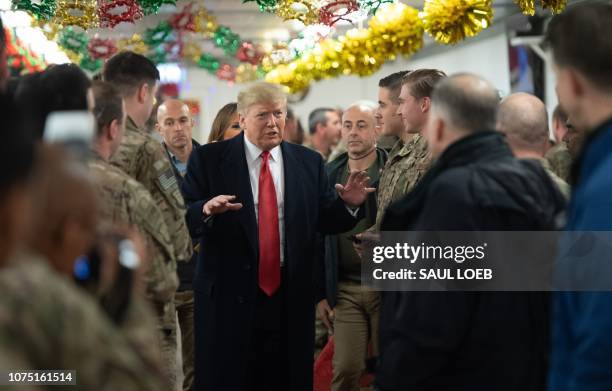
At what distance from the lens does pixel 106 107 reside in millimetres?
3430

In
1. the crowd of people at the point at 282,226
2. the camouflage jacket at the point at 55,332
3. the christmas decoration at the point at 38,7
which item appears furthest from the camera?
the christmas decoration at the point at 38,7

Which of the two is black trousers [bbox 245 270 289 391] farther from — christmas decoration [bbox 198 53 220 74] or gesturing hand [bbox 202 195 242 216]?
christmas decoration [bbox 198 53 220 74]

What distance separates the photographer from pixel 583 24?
8.76 ft

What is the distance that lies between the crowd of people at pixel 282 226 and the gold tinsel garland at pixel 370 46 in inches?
25.2

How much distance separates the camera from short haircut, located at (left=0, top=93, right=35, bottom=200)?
5.51 feet

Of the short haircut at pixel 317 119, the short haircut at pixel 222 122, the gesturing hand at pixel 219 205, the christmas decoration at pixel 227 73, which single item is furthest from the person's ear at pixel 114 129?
the christmas decoration at pixel 227 73

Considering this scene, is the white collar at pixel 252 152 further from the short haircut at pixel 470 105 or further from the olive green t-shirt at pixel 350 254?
the short haircut at pixel 470 105

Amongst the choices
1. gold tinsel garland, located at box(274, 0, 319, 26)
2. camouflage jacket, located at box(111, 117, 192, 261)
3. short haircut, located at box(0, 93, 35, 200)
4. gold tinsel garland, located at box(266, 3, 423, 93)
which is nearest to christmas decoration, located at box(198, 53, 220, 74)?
gold tinsel garland, located at box(266, 3, 423, 93)

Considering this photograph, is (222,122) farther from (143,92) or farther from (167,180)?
(167,180)

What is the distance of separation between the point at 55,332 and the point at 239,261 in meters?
3.19

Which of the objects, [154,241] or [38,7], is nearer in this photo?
[154,241]

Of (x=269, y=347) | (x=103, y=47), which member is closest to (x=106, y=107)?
(x=269, y=347)

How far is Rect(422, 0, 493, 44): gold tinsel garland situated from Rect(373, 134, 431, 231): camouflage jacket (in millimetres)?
1064

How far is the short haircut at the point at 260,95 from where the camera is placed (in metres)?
5.10
